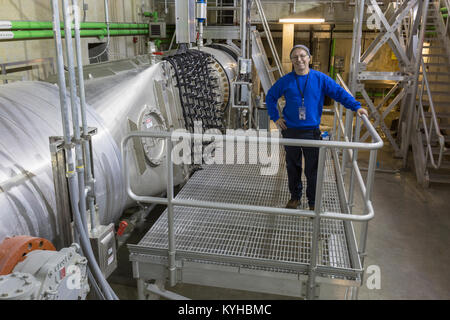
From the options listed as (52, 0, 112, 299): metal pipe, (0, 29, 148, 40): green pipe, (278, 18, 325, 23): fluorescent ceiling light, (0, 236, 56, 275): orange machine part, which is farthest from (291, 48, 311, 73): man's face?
(278, 18, 325, 23): fluorescent ceiling light

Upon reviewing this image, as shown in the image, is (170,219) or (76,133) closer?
(76,133)

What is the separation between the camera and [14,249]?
6.58ft

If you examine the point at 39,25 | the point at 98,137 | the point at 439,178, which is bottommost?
the point at 439,178

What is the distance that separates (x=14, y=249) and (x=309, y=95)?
2602 mm

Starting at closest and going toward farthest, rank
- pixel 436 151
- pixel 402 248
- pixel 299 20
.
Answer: pixel 402 248 → pixel 436 151 → pixel 299 20

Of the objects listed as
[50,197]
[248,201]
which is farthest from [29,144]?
[248,201]

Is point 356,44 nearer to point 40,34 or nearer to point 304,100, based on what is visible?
point 304,100

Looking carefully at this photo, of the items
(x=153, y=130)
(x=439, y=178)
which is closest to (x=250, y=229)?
(x=153, y=130)

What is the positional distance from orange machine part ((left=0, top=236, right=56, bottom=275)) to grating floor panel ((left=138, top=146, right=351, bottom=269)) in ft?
4.00

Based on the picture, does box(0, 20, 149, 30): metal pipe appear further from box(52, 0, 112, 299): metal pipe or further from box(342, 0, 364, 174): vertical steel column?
box(342, 0, 364, 174): vertical steel column

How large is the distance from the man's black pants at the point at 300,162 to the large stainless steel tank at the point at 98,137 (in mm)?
1374

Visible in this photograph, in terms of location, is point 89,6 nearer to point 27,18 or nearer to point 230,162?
point 27,18

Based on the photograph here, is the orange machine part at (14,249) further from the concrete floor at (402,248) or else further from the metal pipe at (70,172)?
the concrete floor at (402,248)
